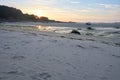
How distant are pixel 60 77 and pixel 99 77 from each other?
1.33 meters

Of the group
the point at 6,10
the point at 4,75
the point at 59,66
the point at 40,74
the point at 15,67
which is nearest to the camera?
the point at 4,75

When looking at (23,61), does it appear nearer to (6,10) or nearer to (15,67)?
(15,67)

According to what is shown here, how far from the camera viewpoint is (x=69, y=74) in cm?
556

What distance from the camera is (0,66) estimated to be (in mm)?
5555

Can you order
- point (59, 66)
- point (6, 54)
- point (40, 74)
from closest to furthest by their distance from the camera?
point (40, 74) < point (59, 66) < point (6, 54)

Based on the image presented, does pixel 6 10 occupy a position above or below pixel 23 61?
above

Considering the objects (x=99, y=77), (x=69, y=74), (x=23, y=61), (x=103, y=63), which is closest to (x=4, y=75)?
(x=23, y=61)

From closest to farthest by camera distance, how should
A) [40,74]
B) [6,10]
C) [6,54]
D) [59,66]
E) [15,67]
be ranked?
1. [40,74]
2. [15,67]
3. [59,66]
4. [6,54]
5. [6,10]

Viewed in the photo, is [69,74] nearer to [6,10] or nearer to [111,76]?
[111,76]

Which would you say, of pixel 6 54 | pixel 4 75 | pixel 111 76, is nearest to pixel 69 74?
pixel 111 76

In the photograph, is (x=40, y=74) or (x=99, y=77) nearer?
(x=40, y=74)

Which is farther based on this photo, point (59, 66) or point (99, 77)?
point (59, 66)

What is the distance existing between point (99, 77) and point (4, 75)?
295 centimetres

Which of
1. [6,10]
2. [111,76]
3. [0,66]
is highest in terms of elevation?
[6,10]
